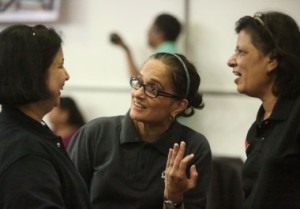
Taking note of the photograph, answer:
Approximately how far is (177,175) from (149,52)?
241 centimetres

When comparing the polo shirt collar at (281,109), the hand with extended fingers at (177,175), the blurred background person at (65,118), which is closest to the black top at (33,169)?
the hand with extended fingers at (177,175)

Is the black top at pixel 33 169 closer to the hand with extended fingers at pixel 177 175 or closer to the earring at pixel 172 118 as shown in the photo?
the hand with extended fingers at pixel 177 175

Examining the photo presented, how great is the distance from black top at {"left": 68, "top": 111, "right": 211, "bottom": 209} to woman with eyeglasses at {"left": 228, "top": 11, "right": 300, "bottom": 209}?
0.64 ft

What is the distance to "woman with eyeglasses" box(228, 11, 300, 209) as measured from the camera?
154 centimetres

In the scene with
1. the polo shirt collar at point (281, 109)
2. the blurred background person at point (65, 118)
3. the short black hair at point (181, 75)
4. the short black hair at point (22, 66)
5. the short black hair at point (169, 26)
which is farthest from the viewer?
the blurred background person at point (65, 118)

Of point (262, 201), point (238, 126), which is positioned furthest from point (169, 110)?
point (238, 126)

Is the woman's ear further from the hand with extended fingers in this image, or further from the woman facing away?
the woman facing away

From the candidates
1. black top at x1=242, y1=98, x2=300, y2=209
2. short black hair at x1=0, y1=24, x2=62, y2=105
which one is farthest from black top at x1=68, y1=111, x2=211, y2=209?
short black hair at x1=0, y1=24, x2=62, y2=105

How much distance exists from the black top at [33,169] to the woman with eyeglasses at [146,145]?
1.22 ft

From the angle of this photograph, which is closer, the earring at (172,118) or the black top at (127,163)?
the black top at (127,163)

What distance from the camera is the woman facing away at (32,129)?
1.16 meters

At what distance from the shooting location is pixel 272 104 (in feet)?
5.78

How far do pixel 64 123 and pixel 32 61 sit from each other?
2707 mm

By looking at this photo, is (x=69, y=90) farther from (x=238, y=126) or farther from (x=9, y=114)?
(x=9, y=114)
